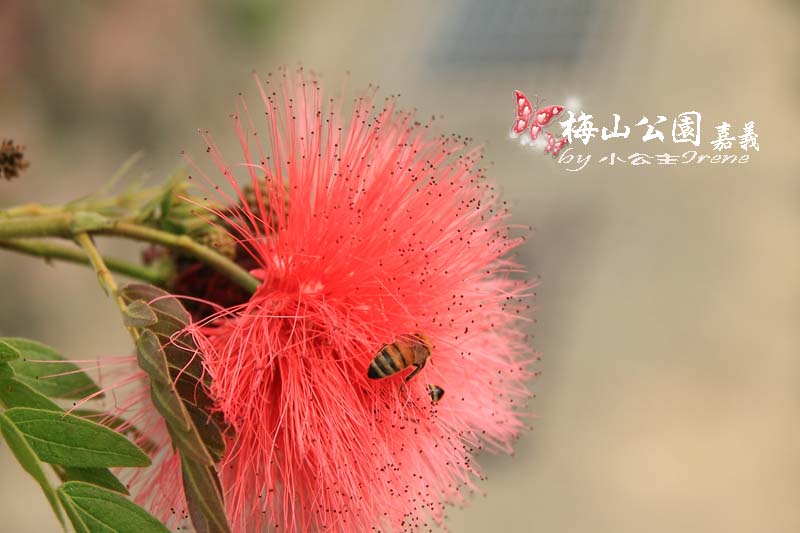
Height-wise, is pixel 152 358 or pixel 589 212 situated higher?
pixel 589 212

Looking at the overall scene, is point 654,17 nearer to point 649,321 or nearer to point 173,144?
point 649,321

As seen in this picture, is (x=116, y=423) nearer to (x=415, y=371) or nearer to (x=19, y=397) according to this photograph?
(x=19, y=397)

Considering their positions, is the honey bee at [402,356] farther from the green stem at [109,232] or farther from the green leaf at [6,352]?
the green leaf at [6,352]

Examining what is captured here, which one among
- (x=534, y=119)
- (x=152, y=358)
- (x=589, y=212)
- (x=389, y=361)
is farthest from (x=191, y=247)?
(x=589, y=212)

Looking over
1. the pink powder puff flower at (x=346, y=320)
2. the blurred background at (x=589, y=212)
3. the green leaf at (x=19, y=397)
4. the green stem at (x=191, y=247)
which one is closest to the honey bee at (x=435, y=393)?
the pink powder puff flower at (x=346, y=320)

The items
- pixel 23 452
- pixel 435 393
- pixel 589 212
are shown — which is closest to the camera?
pixel 23 452

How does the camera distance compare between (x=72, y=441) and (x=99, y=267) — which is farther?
(x=99, y=267)

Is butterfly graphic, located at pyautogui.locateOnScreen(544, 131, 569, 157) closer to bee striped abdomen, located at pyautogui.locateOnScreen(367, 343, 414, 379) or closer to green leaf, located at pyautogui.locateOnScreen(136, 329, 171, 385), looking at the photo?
bee striped abdomen, located at pyautogui.locateOnScreen(367, 343, 414, 379)

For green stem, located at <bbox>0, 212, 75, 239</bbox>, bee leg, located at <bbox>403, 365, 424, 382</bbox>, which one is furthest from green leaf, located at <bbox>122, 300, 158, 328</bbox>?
bee leg, located at <bbox>403, 365, 424, 382</bbox>
